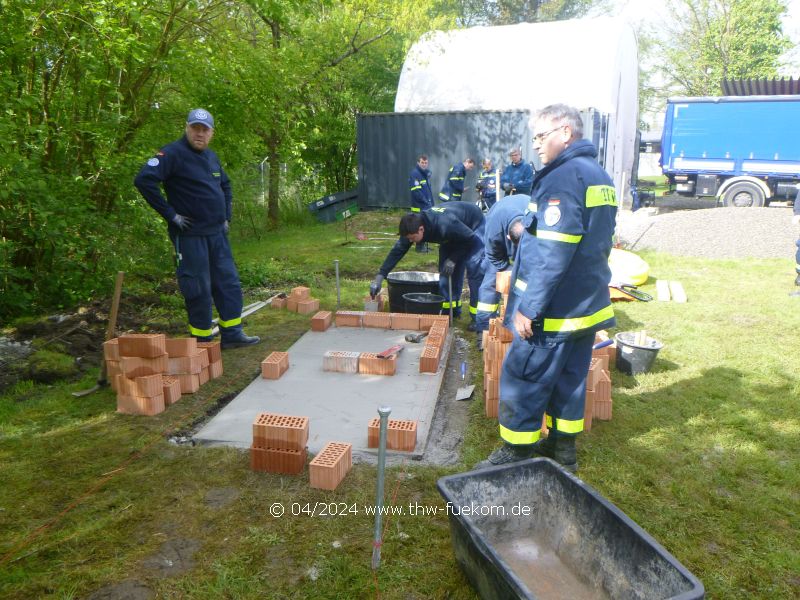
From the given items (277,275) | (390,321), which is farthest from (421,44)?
(390,321)

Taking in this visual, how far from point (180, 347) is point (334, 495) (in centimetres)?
200

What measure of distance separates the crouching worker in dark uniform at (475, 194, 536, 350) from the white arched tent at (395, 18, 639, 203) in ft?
34.1

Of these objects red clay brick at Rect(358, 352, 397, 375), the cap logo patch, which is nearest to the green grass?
red clay brick at Rect(358, 352, 397, 375)

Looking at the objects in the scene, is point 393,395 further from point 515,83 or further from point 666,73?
point 666,73

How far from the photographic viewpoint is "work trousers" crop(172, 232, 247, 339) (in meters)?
5.10

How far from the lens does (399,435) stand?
3.75m

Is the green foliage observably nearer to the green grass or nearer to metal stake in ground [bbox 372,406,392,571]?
the green grass

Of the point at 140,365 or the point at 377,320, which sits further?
the point at 377,320

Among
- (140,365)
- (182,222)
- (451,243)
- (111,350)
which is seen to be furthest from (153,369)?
(451,243)

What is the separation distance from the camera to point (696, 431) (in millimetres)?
4059

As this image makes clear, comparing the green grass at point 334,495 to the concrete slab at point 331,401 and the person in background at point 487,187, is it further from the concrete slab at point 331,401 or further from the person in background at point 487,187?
the person in background at point 487,187

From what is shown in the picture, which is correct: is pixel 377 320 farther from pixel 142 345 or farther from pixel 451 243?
pixel 142 345

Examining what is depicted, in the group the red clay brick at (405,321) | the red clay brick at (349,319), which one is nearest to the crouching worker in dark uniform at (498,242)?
the red clay brick at (405,321)

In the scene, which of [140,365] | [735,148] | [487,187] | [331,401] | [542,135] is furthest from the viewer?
[735,148]
